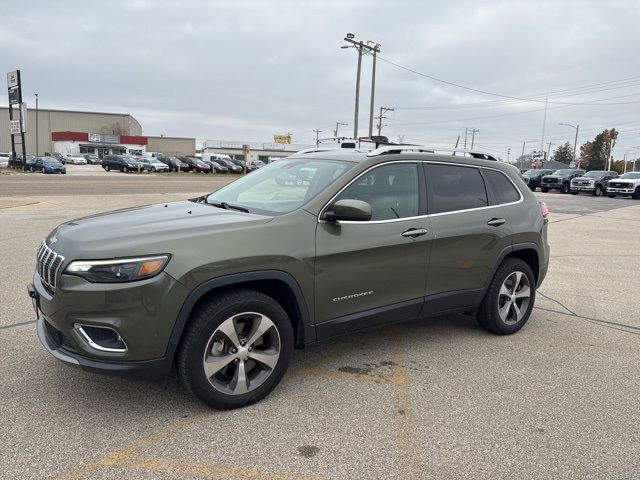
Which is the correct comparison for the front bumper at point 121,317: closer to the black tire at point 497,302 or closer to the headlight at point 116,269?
the headlight at point 116,269

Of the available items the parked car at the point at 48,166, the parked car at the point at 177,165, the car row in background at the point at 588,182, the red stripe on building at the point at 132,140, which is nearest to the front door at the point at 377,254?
the car row in background at the point at 588,182

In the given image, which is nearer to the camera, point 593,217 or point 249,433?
point 249,433

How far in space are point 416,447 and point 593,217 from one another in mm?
17301

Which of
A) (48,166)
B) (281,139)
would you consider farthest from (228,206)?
(281,139)

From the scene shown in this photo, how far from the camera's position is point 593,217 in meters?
17.6

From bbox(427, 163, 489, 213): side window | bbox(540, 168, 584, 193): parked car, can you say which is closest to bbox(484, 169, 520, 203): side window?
bbox(427, 163, 489, 213): side window

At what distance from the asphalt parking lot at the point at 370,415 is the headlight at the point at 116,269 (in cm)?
93

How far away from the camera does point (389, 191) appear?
3.96 meters

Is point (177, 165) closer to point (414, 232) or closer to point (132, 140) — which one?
point (132, 140)

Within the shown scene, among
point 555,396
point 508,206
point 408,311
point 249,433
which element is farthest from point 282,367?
point 508,206

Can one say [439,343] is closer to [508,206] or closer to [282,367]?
[508,206]

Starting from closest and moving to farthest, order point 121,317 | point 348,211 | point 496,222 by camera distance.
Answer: point 121,317 < point 348,211 < point 496,222

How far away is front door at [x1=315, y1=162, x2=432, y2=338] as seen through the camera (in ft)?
11.5

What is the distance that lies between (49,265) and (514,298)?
12.8 feet
